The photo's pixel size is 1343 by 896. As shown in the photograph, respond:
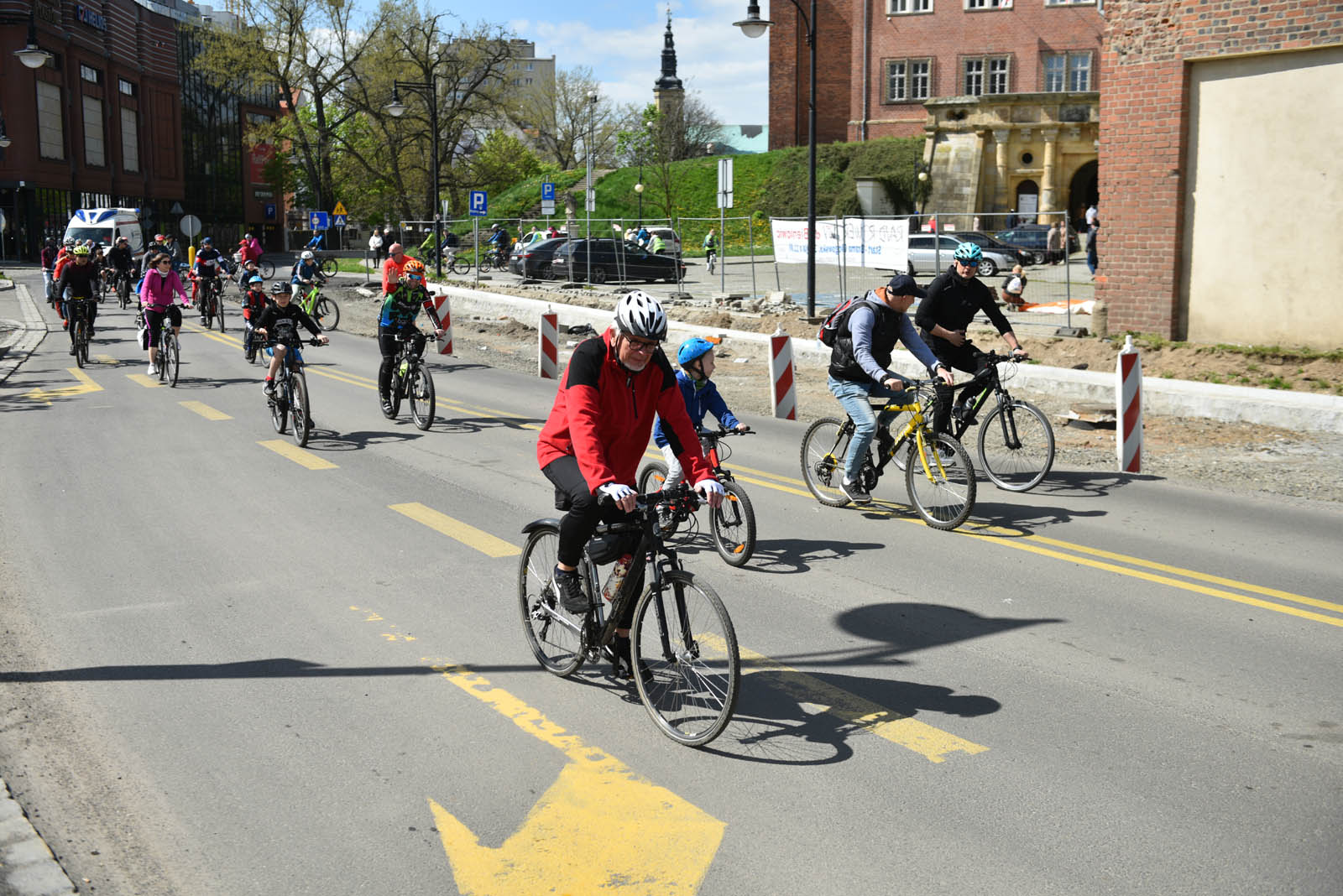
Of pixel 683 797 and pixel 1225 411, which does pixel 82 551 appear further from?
pixel 1225 411

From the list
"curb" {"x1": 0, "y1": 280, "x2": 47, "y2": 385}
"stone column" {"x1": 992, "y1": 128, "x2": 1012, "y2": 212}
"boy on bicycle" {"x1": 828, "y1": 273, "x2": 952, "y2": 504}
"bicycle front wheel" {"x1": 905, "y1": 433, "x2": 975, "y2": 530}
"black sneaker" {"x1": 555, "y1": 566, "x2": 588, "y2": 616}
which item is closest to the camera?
"black sneaker" {"x1": 555, "y1": 566, "x2": 588, "y2": 616}

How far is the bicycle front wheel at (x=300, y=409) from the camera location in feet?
42.3

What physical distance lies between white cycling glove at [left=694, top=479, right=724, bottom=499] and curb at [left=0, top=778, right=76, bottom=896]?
250 cm

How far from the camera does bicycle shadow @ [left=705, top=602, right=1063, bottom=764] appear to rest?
5.08 m

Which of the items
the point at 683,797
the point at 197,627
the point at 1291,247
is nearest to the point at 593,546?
the point at 683,797

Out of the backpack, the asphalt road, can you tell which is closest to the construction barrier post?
the asphalt road

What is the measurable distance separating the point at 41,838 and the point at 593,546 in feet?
7.56

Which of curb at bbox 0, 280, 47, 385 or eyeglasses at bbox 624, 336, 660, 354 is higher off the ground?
eyeglasses at bbox 624, 336, 660, 354

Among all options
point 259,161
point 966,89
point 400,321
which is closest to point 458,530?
point 400,321

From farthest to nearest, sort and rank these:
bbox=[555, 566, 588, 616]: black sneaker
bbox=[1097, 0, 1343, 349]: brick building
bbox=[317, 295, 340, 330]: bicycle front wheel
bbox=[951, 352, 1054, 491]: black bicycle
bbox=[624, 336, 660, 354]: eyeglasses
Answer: bbox=[317, 295, 340, 330]: bicycle front wheel < bbox=[1097, 0, 1343, 349]: brick building < bbox=[951, 352, 1054, 491]: black bicycle < bbox=[555, 566, 588, 616]: black sneaker < bbox=[624, 336, 660, 354]: eyeglasses

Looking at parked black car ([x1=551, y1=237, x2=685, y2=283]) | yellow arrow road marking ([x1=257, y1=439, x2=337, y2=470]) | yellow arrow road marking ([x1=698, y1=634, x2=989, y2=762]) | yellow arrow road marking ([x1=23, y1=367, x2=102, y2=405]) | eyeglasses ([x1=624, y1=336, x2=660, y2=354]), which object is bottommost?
yellow arrow road marking ([x1=698, y1=634, x2=989, y2=762])

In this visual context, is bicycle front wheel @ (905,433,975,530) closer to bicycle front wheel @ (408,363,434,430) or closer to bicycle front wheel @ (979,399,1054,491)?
bicycle front wheel @ (979,399,1054,491)

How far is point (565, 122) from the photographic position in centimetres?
11338

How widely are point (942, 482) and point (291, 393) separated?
7.42m
